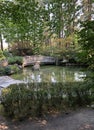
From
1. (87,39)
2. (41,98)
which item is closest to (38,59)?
(41,98)

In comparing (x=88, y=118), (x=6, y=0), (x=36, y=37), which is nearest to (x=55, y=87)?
(x=88, y=118)

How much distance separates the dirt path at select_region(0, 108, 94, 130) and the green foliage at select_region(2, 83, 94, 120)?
257 millimetres

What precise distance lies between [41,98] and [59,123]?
860 mm

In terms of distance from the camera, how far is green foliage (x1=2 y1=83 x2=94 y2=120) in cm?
513

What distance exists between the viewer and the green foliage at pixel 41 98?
5129mm

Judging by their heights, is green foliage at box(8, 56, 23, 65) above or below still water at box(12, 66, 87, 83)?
above

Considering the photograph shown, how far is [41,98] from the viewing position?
534 centimetres

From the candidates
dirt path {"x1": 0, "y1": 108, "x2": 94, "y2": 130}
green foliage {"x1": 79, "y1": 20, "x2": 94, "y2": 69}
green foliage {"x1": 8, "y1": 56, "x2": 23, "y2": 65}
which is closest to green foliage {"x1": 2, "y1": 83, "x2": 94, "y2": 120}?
dirt path {"x1": 0, "y1": 108, "x2": 94, "y2": 130}

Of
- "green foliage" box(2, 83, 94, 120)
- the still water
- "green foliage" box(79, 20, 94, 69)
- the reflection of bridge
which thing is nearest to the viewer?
"green foliage" box(79, 20, 94, 69)

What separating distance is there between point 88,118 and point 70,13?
2572mm

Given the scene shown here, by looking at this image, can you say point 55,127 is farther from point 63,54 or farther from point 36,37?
point 63,54

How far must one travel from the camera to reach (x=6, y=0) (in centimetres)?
461

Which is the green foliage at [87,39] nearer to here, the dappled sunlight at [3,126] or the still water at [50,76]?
the dappled sunlight at [3,126]

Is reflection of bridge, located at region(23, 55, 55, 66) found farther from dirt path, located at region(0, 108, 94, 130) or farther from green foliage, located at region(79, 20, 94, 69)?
green foliage, located at region(79, 20, 94, 69)
